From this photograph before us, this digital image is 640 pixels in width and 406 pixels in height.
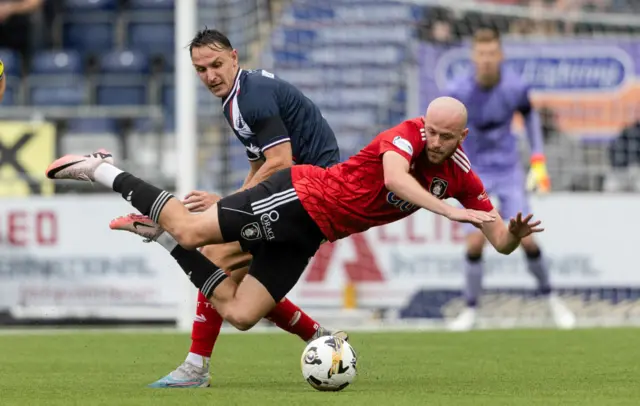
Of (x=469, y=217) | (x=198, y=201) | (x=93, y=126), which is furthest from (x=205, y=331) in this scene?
(x=93, y=126)

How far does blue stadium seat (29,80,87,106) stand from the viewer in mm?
18828

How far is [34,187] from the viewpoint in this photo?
1459cm

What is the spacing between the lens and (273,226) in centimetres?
729

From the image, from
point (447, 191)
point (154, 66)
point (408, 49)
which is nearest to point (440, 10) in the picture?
point (408, 49)

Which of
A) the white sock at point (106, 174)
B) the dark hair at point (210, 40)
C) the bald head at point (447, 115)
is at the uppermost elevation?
the dark hair at point (210, 40)

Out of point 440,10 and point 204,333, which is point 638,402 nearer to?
point 204,333

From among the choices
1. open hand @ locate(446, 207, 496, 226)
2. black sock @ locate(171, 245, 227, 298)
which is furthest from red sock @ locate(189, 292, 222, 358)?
open hand @ locate(446, 207, 496, 226)

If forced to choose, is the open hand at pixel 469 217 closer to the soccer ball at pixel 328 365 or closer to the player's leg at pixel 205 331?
the soccer ball at pixel 328 365

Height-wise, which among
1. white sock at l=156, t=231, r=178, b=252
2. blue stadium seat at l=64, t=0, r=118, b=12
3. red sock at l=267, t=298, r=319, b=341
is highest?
blue stadium seat at l=64, t=0, r=118, b=12

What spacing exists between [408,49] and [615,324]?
5.30 m

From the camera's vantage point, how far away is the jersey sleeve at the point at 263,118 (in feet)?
25.2

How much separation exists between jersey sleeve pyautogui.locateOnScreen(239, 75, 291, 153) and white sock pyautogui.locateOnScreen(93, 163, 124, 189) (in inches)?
31.5

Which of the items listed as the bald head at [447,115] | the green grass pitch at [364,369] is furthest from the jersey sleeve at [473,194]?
the green grass pitch at [364,369]

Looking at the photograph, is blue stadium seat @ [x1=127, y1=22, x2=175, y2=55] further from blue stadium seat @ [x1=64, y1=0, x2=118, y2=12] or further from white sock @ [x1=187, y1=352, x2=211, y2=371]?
white sock @ [x1=187, y1=352, x2=211, y2=371]
